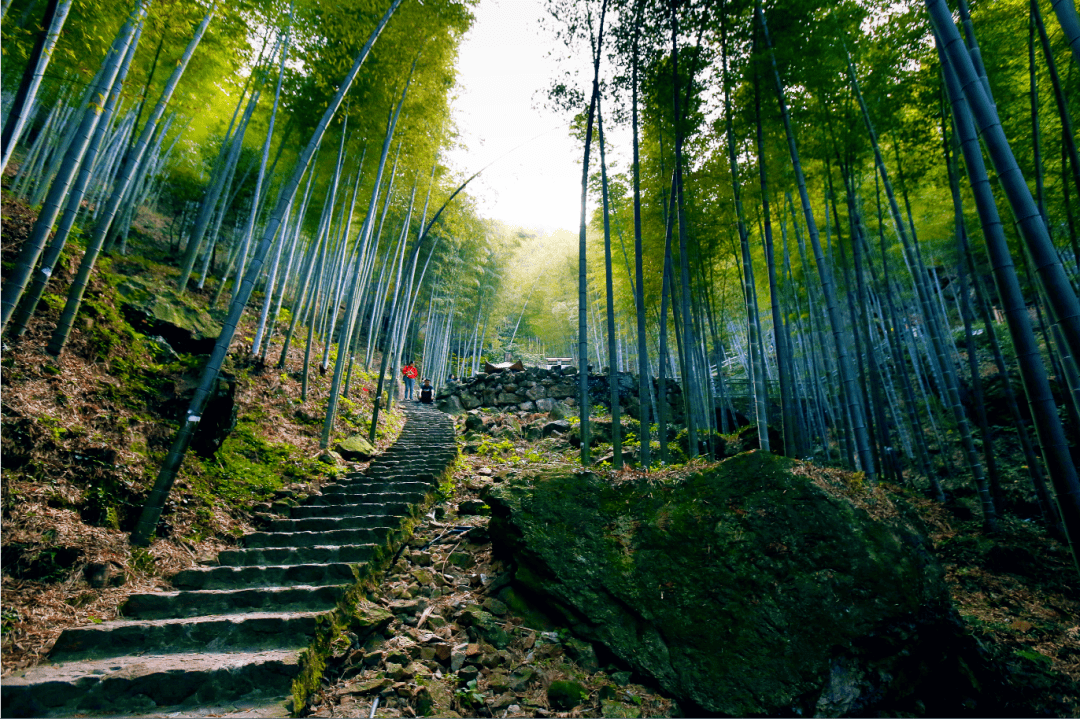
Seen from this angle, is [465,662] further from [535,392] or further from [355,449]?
[535,392]

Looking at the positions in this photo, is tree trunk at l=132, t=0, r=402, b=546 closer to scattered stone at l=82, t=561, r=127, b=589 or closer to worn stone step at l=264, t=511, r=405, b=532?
scattered stone at l=82, t=561, r=127, b=589

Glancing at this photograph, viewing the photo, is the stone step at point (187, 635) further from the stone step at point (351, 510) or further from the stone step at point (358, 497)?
the stone step at point (358, 497)

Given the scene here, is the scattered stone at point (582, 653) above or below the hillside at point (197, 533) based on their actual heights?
below

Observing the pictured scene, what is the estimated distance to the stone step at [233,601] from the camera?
87.4 inches

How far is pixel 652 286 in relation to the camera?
8.54 m

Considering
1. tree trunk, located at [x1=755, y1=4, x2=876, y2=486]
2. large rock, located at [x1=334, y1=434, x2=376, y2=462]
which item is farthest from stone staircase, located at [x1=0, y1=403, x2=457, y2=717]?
tree trunk, located at [x1=755, y1=4, x2=876, y2=486]

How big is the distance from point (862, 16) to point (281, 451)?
742 cm

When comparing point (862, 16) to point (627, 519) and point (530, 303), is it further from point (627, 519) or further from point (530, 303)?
point (530, 303)

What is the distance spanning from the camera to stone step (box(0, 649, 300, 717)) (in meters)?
1.59

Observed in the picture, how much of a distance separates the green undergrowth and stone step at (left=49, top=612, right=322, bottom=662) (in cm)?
10

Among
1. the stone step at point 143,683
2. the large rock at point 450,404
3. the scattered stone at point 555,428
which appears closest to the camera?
the stone step at point 143,683

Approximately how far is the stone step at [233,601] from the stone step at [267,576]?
6.0 inches

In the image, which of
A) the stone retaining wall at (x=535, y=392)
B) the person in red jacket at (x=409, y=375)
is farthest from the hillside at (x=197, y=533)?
the person in red jacket at (x=409, y=375)

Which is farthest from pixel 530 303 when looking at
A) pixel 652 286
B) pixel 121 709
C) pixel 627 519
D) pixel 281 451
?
pixel 121 709
